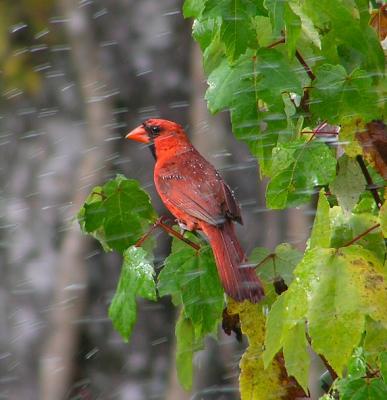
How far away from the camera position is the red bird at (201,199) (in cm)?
210

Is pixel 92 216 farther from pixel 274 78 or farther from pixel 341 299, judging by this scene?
pixel 341 299

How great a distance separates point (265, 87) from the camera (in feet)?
6.55

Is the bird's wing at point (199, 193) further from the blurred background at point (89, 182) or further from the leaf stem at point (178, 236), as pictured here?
the blurred background at point (89, 182)

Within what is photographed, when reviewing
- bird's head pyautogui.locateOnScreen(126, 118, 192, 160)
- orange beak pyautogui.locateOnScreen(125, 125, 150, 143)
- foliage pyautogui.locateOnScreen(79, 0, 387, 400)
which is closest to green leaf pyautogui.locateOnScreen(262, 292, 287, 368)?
foliage pyautogui.locateOnScreen(79, 0, 387, 400)

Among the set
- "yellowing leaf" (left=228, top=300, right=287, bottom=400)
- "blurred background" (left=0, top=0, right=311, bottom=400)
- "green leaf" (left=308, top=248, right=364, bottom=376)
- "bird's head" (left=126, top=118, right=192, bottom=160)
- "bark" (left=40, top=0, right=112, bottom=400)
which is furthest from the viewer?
"bark" (left=40, top=0, right=112, bottom=400)

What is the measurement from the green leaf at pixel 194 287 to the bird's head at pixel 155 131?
86 cm

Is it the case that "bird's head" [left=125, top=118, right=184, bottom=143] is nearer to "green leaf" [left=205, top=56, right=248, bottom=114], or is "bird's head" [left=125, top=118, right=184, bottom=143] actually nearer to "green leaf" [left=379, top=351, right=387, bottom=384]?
"green leaf" [left=205, top=56, right=248, bottom=114]

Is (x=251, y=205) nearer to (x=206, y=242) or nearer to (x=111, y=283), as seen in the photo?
(x=111, y=283)

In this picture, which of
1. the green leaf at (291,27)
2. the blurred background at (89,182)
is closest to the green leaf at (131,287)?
the green leaf at (291,27)

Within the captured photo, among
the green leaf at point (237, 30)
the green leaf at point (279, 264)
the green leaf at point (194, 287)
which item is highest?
the green leaf at point (237, 30)

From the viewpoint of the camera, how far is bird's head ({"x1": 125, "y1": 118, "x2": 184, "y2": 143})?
9.64 feet

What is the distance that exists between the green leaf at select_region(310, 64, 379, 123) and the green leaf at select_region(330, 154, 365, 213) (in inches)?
5.0

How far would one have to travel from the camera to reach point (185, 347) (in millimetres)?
2256

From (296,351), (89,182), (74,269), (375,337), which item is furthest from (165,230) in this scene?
(74,269)
